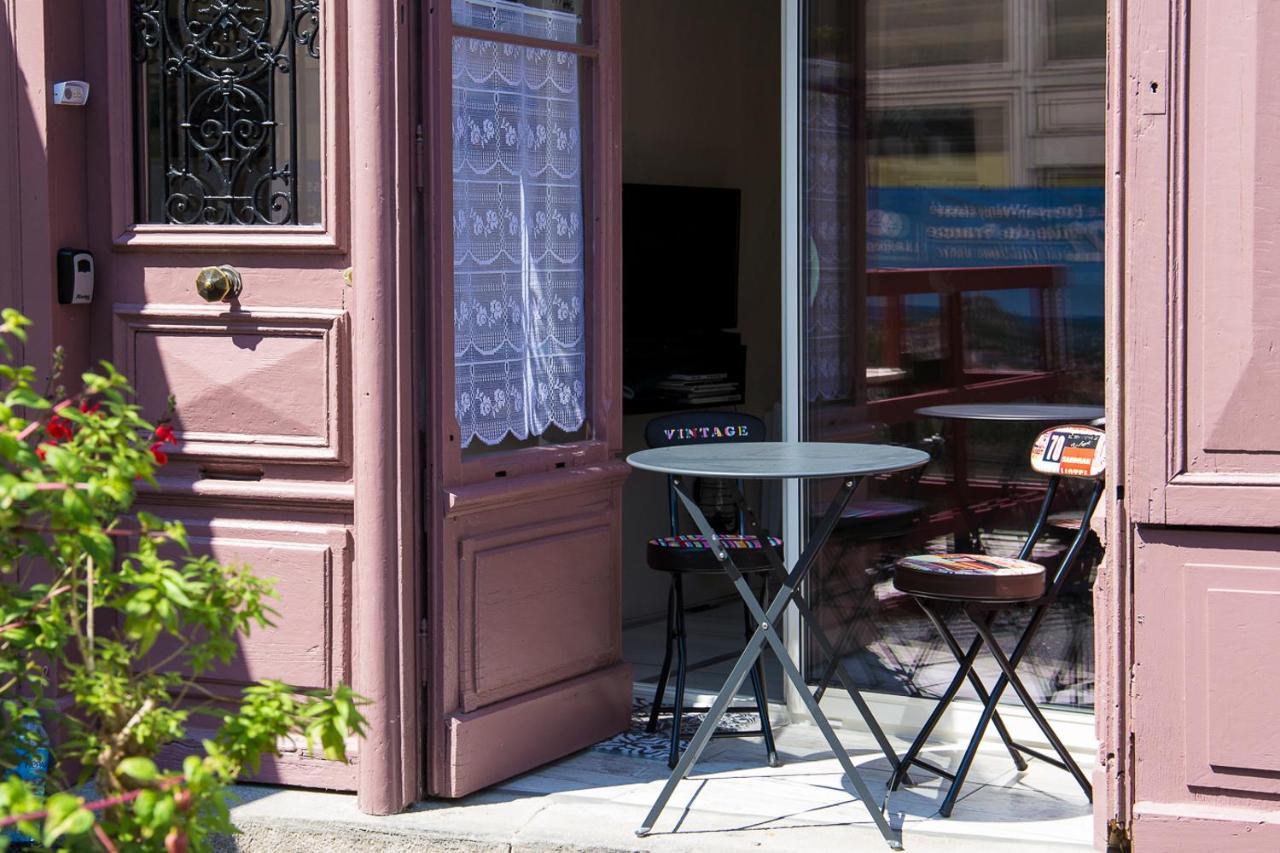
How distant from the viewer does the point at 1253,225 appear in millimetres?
4031

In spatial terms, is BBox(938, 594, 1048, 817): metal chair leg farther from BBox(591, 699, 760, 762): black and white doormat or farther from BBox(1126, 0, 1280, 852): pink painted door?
BBox(591, 699, 760, 762): black and white doormat

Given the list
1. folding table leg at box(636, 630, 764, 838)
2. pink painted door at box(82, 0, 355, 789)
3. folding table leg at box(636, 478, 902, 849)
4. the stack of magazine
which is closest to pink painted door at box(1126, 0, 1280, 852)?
folding table leg at box(636, 478, 902, 849)

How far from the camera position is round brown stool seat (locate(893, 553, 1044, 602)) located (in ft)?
15.3

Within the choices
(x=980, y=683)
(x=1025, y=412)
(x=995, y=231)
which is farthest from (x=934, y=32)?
(x=980, y=683)

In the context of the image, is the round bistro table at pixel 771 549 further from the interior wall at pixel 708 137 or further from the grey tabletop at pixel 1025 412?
the interior wall at pixel 708 137

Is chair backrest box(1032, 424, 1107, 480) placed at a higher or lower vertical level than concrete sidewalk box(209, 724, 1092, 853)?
higher

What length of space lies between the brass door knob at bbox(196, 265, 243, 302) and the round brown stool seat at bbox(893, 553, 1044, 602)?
6.66 feet

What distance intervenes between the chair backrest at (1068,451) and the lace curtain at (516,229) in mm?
1398

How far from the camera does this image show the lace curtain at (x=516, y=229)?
4.92m

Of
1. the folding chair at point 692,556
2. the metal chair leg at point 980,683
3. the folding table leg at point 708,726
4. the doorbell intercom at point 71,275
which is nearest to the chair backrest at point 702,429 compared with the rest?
the folding chair at point 692,556

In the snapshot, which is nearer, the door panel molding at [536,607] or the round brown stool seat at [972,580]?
the round brown stool seat at [972,580]

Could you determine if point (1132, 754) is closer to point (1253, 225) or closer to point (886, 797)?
point (886, 797)

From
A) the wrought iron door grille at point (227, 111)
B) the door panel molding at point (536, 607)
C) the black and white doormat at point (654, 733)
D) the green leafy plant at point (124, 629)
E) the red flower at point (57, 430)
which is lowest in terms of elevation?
the black and white doormat at point (654, 733)

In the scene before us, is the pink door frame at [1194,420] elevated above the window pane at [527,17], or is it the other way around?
the window pane at [527,17]
